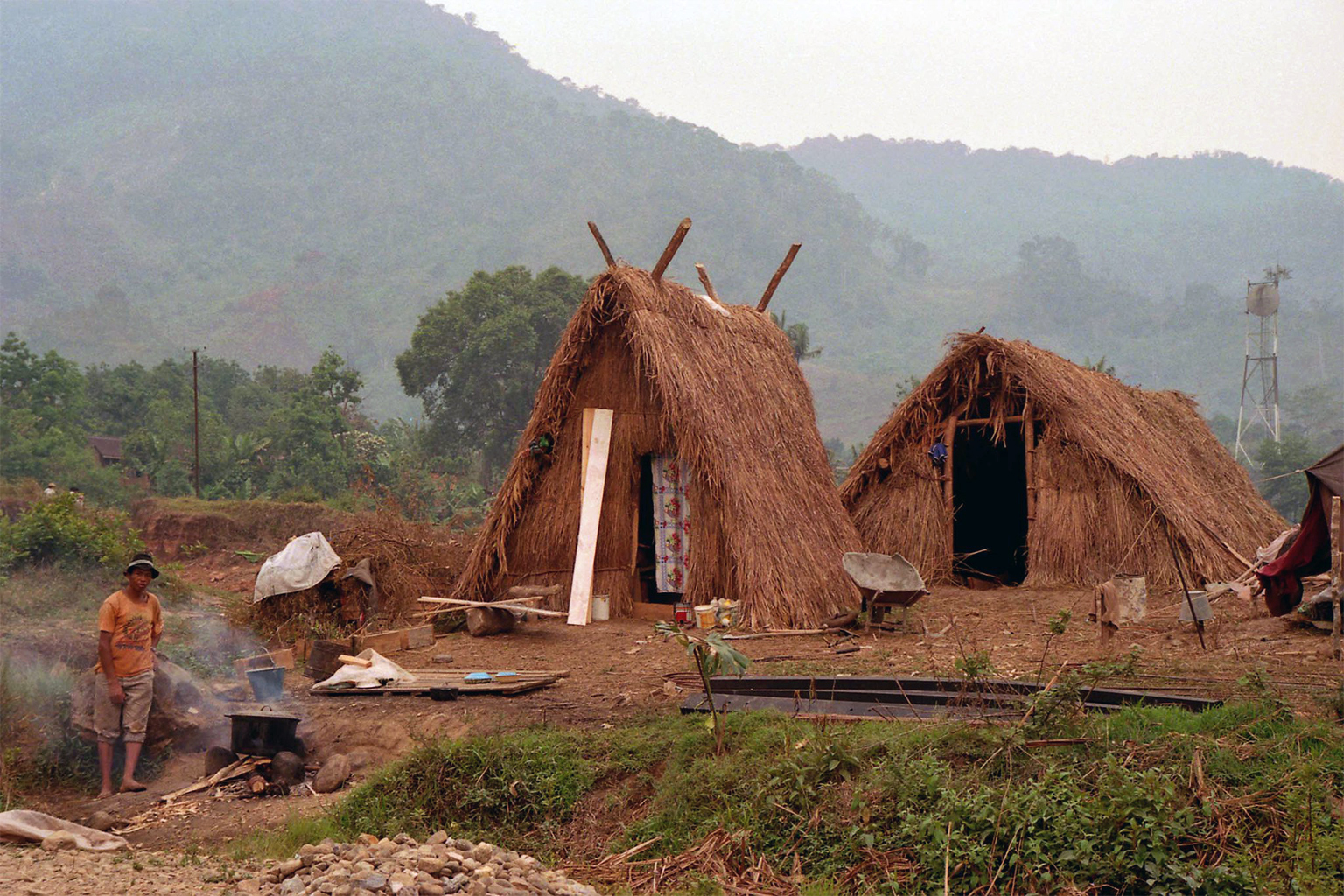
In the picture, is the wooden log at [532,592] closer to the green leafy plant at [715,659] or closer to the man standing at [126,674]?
the man standing at [126,674]

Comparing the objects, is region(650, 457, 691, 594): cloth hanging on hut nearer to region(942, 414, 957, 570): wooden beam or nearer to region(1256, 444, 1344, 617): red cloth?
region(942, 414, 957, 570): wooden beam

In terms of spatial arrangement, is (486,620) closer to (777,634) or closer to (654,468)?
(654,468)

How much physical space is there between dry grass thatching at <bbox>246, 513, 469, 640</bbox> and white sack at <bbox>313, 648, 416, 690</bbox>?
6.45 feet

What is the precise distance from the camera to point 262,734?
646cm

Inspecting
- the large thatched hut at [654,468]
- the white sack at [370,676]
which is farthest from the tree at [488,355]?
the white sack at [370,676]

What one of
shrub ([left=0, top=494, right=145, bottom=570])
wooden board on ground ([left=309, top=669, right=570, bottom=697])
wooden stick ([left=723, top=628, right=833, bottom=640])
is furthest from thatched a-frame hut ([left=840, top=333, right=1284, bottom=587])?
shrub ([left=0, top=494, right=145, bottom=570])

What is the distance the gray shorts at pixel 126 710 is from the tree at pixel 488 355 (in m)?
24.8

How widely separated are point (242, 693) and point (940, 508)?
8.54 m

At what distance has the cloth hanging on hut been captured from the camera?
1088 centimetres

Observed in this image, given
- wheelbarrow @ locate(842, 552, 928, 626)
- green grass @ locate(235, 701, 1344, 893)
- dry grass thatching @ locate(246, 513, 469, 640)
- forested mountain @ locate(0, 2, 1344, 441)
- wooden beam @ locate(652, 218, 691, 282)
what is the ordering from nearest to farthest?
green grass @ locate(235, 701, 1344, 893), wheelbarrow @ locate(842, 552, 928, 626), dry grass thatching @ locate(246, 513, 469, 640), wooden beam @ locate(652, 218, 691, 282), forested mountain @ locate(0, 2, 1344, 441)

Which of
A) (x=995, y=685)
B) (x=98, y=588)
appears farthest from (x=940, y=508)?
(x=98, y=588)

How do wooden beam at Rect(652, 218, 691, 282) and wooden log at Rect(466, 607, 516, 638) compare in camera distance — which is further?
wooden beam at Rect(652, 218, 691, 282)

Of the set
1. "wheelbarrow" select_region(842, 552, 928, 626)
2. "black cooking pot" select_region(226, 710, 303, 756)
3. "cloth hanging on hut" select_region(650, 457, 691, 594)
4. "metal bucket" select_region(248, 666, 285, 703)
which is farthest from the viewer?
"cloth hanging on hut" select_region(650, 457, 691, 594)

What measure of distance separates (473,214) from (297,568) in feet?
305
